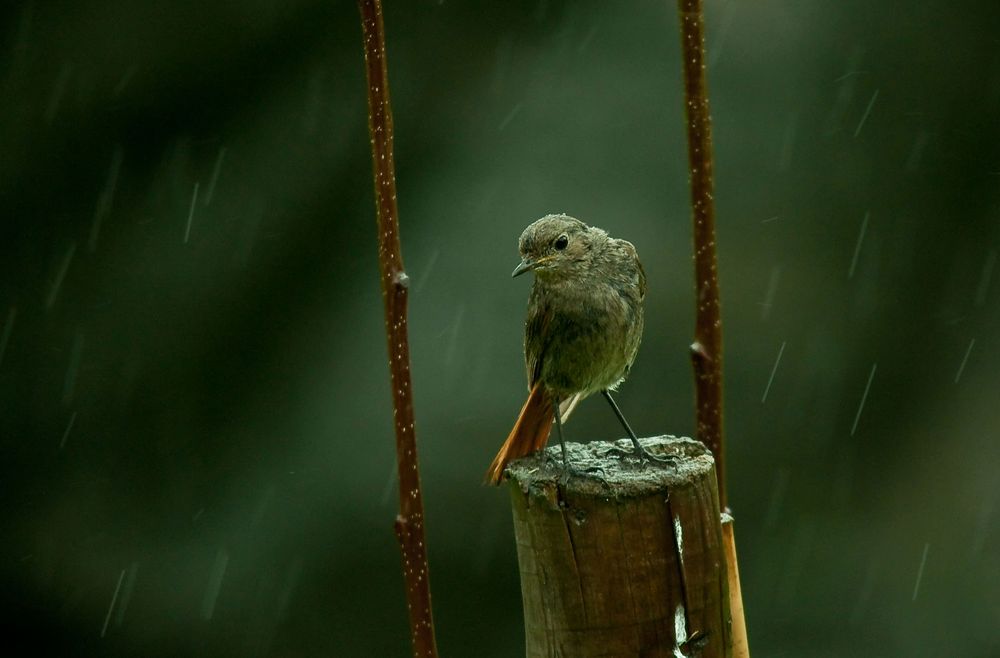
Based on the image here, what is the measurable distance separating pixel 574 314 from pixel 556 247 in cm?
20

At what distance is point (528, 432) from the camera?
10.5 feet

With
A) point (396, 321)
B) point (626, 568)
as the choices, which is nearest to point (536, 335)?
point (626, 568)

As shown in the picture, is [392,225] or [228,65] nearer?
[392,225]

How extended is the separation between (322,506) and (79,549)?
131cm

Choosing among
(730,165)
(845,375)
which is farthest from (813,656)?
(730,165)

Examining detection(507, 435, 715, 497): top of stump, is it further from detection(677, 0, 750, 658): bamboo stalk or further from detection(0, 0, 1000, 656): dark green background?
detection(0, 0, 1000, 656): dark green background

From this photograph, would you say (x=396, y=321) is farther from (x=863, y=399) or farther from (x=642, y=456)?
(x=863, y=399)

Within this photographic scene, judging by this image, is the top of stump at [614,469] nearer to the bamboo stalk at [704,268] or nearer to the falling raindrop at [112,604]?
the bamboo stalk at [704,268]

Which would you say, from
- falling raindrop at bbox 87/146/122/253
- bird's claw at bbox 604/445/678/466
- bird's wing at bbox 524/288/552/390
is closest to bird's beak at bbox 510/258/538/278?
bird's wing at bbox 524/288/552/390

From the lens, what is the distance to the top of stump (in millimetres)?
2188

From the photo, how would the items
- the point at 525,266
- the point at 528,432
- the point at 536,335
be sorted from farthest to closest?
the point at 536,335
the point at 525,266
the point at 528,432

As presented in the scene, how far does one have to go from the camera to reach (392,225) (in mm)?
1866

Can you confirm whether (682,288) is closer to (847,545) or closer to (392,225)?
(847,545)

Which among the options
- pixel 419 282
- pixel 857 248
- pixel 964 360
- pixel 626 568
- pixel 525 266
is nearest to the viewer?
pixel 626 568
